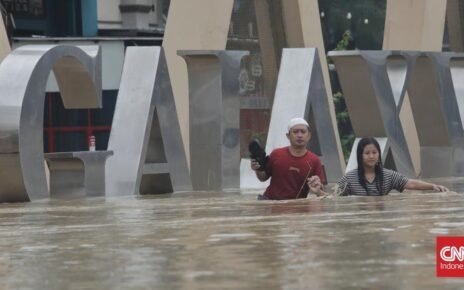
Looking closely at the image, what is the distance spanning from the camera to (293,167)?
13781mm

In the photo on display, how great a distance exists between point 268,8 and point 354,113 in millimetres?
4033

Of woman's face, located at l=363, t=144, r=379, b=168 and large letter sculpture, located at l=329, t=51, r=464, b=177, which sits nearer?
woman's face, located at l=363, t=144, r=379, b=168

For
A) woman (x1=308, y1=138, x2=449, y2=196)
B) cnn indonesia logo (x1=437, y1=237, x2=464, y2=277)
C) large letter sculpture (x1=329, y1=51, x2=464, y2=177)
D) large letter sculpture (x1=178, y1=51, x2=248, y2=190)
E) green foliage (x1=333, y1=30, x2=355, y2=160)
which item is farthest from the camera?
green foliage (x1=333, y1=30, x2=355, y2=160)

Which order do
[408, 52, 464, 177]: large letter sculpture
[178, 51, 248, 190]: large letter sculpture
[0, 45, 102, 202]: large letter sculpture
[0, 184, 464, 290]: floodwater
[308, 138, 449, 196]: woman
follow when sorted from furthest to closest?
[408, 52, 464, 177]: large letter sculpture < [178, 51, 248, 190]: large letter sculpture < [0, 45, 102, 202]: large letter sculpture < [308, 138, 449, 196]: woman < [0, 184, 464, 290]: floodwater

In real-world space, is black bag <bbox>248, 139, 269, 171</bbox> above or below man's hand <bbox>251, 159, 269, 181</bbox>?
above

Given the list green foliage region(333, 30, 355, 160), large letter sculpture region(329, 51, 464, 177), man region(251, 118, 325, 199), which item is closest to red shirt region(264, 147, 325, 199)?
man region(251, 118, 325, 199)

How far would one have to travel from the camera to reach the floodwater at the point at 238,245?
22.2 feet

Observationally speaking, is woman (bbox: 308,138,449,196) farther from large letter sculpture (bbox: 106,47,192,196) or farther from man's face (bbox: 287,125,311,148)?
large letter sculpture (bbox: 106,47,192,196)

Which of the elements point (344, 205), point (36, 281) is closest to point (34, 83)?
point (344, 205)

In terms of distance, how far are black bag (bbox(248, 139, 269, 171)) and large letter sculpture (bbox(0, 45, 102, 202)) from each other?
3424 mm

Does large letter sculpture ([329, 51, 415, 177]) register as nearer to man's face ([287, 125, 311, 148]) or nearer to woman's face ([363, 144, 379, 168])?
man's face ([287, 125, 311, 148])

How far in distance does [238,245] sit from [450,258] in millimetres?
1799

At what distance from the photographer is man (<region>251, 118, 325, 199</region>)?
13.7m

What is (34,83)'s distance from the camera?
54.0ft
